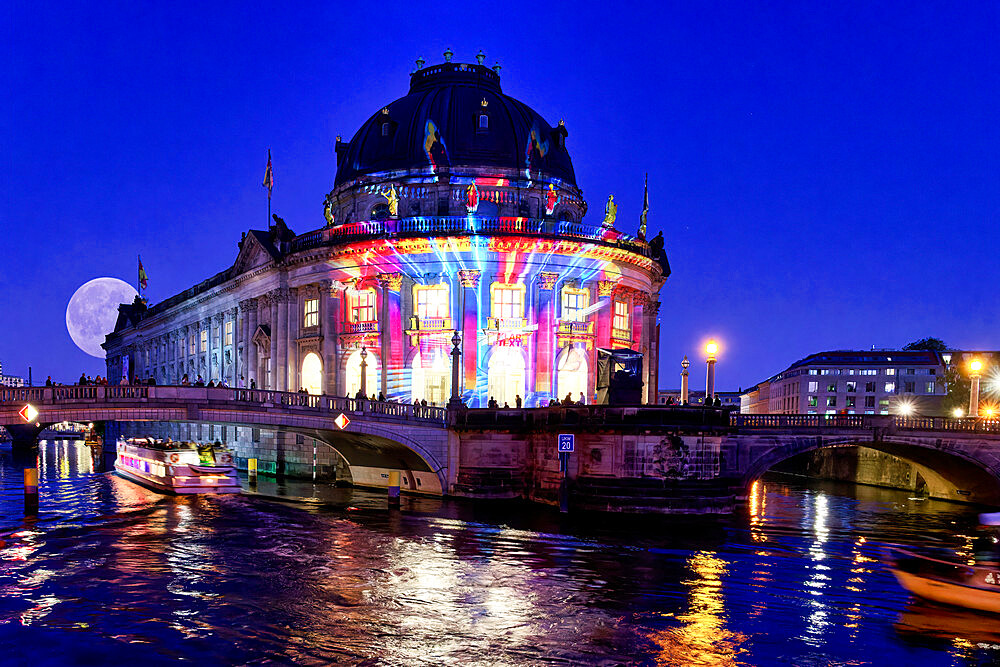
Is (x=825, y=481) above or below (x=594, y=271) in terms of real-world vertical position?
below

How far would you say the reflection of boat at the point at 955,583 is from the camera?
23.2m

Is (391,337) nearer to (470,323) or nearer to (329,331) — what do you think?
(329,331)

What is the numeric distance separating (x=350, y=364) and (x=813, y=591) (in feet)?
130

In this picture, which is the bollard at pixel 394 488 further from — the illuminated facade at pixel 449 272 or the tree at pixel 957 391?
the tree at pixel 957 391

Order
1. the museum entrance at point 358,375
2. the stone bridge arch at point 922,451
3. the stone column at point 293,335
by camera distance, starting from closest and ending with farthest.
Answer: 1. the stone bridge arch at point 922,451
2. the museum entrance at point 358,375
3. the stone column at point 293,335

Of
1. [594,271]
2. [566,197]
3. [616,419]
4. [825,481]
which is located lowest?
[825,481]

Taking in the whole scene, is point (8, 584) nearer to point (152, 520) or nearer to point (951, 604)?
point (152, 520)

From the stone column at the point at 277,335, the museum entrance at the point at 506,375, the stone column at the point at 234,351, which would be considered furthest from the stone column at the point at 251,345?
the museum entrance at the point at 506,375

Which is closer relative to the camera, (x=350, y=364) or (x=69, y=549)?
(x=69, y=549)

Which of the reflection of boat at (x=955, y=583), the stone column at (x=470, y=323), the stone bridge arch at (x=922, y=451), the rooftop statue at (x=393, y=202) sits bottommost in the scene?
the reflection of boat at (x=955, y=583)

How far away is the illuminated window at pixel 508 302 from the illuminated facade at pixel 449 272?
0.30 ft

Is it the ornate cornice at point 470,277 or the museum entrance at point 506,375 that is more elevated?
the ornate cornice at point 470,277

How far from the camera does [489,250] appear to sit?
178ft

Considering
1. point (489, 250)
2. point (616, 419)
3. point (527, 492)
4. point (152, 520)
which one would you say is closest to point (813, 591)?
point (616, 419)
